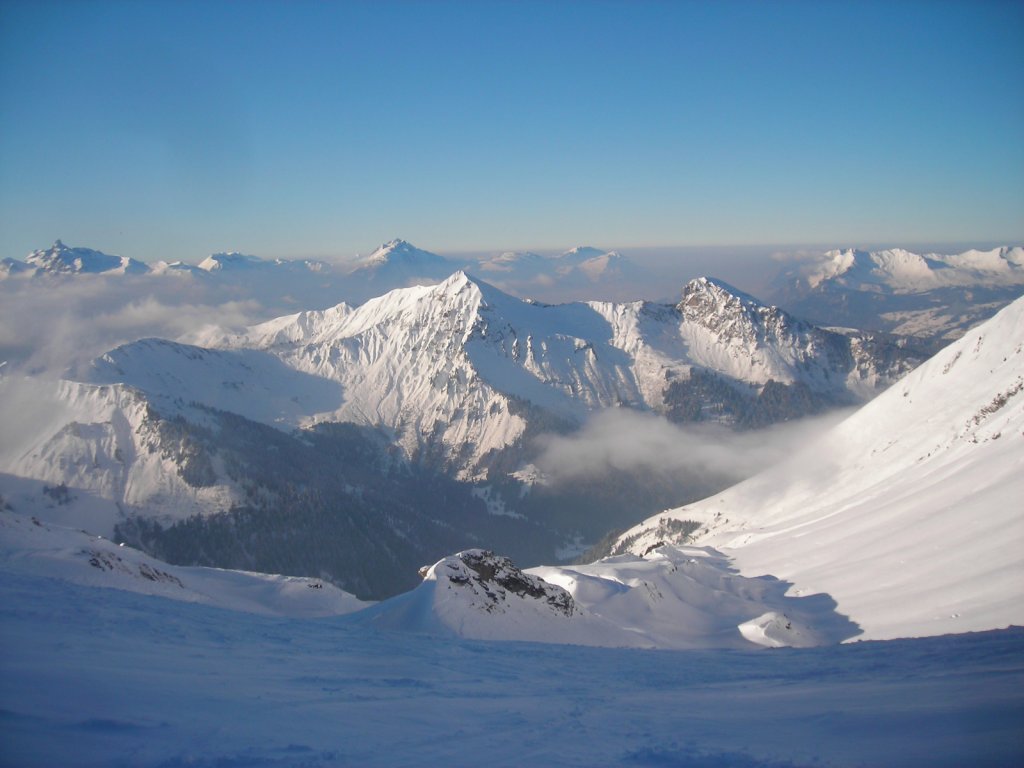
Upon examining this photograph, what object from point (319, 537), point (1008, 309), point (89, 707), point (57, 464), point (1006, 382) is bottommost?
point (319, 537)

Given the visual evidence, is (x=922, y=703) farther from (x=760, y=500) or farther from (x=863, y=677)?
(x=760, y=500)

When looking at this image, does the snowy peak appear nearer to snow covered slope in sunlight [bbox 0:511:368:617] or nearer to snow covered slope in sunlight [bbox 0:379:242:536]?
snow covered slope in sunlight [bbox 0:511:368:617]

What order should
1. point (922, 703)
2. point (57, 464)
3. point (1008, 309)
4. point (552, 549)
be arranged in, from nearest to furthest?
point (922, 703) < point (1008, 309) < point (57, 464) < point (552, 549)

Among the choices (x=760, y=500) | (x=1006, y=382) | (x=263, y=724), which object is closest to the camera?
(x=263, y=724)

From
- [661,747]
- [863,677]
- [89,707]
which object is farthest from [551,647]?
[89,707]

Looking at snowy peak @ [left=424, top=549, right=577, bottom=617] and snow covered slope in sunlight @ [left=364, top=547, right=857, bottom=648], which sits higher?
snowy peak @ [left=424, top=549, right=577, bottom=617]

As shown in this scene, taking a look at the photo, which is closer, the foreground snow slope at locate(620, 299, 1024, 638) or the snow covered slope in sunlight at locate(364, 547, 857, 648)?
the snow covered slope in sunlight at locate(364, 547, 857, 648)

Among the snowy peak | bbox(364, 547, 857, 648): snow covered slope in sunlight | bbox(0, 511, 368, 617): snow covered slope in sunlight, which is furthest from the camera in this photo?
the snowy peak

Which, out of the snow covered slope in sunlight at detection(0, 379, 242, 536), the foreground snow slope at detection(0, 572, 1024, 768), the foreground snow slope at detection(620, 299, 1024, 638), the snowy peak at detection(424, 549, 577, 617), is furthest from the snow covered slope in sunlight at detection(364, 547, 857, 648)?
the snow covered slope in sunlight at detection(0, 379, 242, 536)
